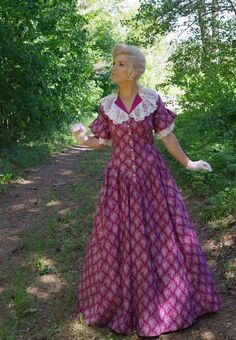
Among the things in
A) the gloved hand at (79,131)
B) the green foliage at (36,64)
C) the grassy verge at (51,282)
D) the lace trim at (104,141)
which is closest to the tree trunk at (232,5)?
the green foliage at (36,64)

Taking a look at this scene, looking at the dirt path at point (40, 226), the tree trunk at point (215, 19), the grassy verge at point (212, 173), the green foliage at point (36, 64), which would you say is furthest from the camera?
the tree trunk at point (215, 19)

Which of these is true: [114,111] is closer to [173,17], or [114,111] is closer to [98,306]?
[98,306]

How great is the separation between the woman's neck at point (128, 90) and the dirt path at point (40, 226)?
5.35 feet

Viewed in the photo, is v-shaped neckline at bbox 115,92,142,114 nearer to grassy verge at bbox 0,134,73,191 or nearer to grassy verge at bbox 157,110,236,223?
grassy verge at bbox 157,110,236,223

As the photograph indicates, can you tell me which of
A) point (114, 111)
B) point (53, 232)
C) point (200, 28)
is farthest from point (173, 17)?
point (114, 111)

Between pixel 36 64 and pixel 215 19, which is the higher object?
pixel 215 19

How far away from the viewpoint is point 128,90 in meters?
2.93

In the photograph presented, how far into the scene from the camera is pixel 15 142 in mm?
10422

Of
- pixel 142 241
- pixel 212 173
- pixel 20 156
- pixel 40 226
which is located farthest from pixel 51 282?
pixel 20 156

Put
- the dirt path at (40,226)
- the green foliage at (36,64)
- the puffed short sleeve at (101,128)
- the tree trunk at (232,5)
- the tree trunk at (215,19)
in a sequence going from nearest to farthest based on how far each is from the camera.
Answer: the dirt path at (40,226) < the puffed short sleeve at (101,128) < the green foliage at (36,64) < the tree trunk at (232,5) < the tree trunk at (215,19)

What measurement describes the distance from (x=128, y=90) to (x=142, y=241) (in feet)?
3.38

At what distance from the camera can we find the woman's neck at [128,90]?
2917 millimetres

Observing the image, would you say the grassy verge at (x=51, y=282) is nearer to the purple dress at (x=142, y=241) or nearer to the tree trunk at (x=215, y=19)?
the purple dress at (x=142, y=241)

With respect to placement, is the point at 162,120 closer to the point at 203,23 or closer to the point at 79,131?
the point at 79,131
